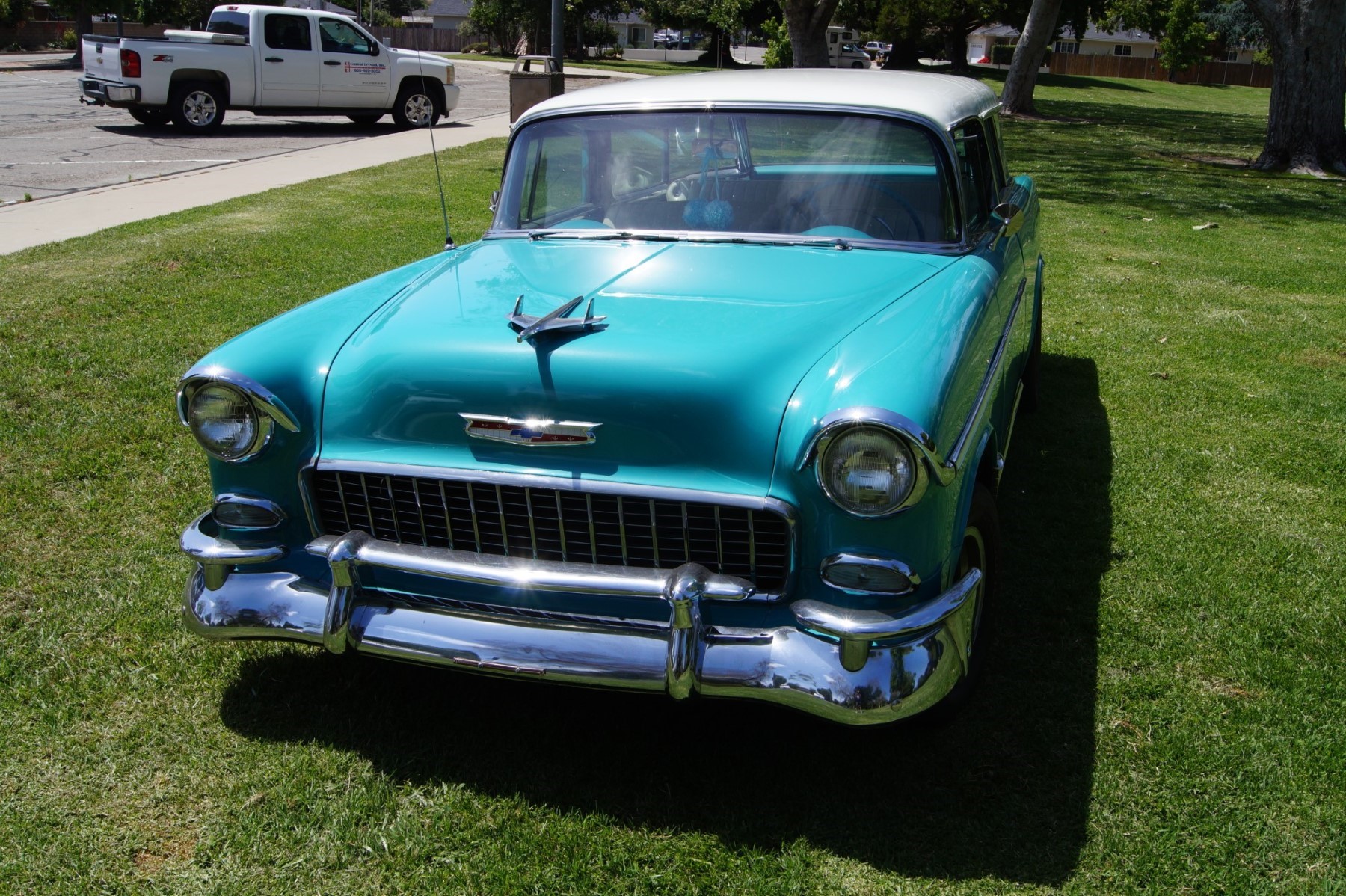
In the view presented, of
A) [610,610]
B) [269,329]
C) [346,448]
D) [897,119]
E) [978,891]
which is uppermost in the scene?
[897,119]

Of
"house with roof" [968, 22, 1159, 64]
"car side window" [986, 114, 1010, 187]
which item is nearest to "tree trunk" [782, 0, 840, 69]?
"car side window" [986, 114, 1010, 187]

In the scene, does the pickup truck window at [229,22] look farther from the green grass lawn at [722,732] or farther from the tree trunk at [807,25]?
the green grass lawn at [722,732]

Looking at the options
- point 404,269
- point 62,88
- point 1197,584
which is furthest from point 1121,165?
point 62,88

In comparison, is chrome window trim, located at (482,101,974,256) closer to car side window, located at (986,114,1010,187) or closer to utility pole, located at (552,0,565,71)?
car side window, located at (986,114,1010,187)

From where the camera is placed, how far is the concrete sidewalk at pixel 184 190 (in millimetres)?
9227

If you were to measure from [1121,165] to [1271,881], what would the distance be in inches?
583

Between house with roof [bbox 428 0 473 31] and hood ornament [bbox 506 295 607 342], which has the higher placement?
house with roof [bbox 428 0 473 31]

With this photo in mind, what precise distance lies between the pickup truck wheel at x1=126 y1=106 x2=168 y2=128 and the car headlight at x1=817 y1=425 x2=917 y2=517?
15731 millimetres

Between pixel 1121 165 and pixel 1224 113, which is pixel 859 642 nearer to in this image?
pixel 1121 165

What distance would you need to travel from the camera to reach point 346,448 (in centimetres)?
298

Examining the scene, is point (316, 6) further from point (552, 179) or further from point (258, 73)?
point (552, 179)

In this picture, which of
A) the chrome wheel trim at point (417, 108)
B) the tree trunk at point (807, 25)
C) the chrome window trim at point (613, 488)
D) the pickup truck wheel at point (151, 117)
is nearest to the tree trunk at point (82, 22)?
the pickup truck wheel at point (151, 117)

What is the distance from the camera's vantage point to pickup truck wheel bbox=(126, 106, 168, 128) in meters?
15.9

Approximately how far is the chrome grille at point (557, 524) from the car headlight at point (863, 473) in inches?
6.5
